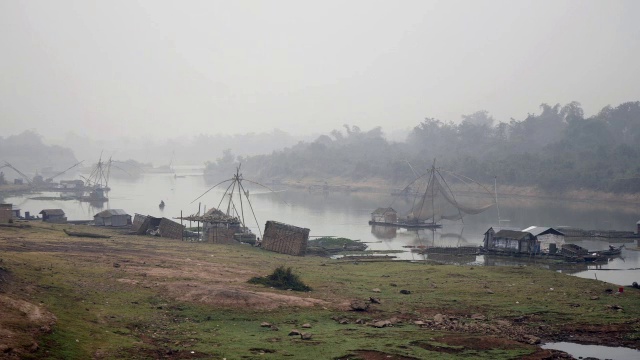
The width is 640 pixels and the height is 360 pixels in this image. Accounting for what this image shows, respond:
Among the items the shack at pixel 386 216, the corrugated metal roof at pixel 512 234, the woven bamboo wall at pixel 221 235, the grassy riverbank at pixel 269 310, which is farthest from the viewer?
the shack at pixel 386 216

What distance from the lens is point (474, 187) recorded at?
110125 mm

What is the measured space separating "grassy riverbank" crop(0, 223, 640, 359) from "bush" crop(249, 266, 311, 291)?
2.33 ft

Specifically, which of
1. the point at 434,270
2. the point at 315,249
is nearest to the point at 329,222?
the point at 315,249

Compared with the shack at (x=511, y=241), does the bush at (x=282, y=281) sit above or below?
below

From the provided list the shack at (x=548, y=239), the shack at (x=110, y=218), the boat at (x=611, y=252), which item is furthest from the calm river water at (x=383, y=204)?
the shack at (x=110, y=218)

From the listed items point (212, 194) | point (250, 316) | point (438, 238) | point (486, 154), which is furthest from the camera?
point (486, 154)

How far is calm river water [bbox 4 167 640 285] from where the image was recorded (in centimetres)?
4600

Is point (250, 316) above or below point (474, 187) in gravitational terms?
below

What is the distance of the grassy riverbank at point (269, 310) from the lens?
58.5 ft

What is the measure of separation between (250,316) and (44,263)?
9.49m

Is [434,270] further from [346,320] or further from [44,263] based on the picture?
[44,263]

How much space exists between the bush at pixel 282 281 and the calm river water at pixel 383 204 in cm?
1887

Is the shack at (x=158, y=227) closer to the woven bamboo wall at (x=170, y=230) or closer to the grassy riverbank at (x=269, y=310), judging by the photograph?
the woven bamboo wall at (x=170, y=230)

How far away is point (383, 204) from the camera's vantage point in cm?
9450
